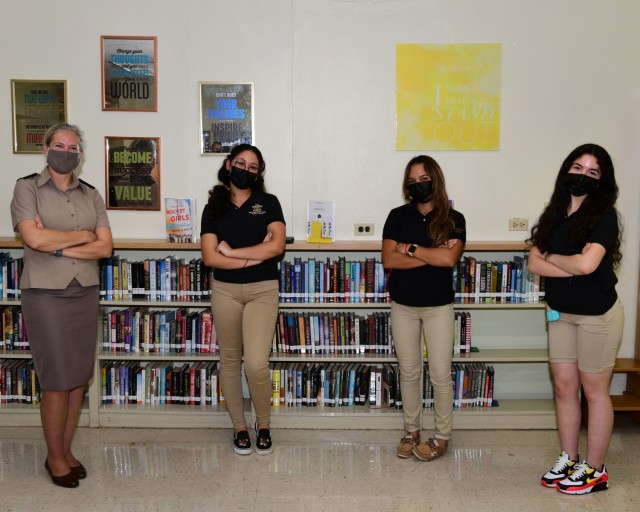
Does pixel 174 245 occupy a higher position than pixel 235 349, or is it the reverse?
pixel 174 245

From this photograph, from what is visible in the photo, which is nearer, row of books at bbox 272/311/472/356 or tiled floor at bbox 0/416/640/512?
tiled floor at bbox 0/416/640/512

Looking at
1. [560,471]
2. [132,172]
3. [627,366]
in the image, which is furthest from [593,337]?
Answer: [132,172]

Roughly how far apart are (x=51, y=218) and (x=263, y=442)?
1.81m

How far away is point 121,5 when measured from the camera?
14.9 ft

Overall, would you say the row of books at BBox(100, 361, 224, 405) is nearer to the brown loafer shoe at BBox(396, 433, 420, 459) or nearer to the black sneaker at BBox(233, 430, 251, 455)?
the black sneaker at BBox(233, 430, 251, 455)

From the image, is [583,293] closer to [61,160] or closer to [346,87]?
[346,87]

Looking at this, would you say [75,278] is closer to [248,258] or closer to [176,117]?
[248,258]

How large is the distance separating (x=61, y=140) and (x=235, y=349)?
5.04 feet

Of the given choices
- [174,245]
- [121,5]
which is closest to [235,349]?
[174,245]

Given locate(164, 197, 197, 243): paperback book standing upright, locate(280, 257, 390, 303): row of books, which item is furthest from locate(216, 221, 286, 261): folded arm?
locate(164, 197, 197, 243): paperback book standing upright

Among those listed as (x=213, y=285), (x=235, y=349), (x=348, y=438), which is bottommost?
(x=348, y=438)

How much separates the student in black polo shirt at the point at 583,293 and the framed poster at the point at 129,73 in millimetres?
2870

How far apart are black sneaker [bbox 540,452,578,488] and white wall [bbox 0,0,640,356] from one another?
163 cm

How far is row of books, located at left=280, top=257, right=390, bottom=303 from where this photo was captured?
14.3 feet
